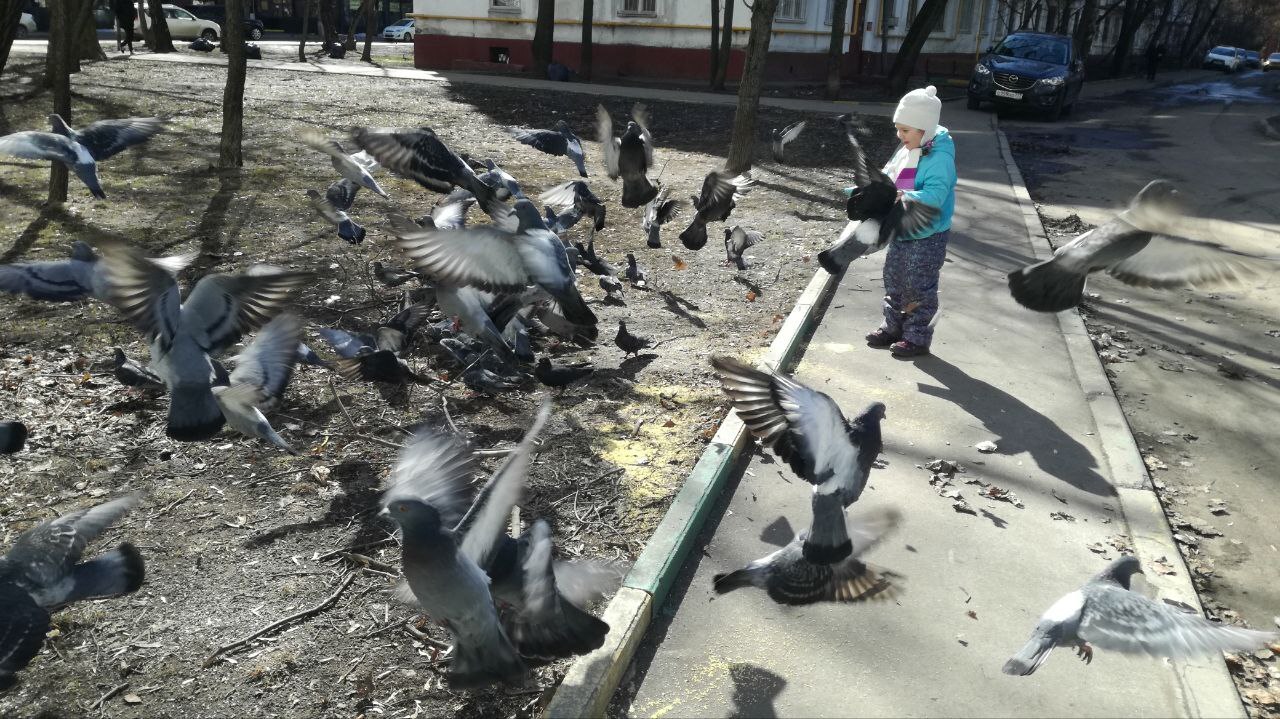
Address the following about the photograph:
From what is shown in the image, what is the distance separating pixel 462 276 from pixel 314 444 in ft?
4.25

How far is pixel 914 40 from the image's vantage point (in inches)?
818

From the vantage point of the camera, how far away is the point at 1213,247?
3373 millimetres

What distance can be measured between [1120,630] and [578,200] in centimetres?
500

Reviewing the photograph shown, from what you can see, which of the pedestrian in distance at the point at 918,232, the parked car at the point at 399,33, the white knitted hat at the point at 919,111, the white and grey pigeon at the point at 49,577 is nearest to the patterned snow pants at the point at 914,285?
the pedestrian in distance at the point at 918,232

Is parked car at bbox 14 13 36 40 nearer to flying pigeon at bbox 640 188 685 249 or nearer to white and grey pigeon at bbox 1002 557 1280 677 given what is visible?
flying pigeon at bbox 640 188 685 249

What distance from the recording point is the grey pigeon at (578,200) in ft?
21.9

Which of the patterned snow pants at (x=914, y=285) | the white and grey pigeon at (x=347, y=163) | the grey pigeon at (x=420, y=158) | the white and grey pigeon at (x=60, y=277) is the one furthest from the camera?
the white and grey pigeon at (x=347, y=163)

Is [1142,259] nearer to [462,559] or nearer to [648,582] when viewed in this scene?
[648,582]

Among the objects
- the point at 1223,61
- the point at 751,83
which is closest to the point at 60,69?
the point at 751,83

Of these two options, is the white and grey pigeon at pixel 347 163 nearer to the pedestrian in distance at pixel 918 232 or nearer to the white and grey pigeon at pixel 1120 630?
the pedestrian in distance at pixel 918 232

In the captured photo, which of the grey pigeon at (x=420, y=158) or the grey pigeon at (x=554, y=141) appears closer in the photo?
the grey pigeon at (x=420, y=158)

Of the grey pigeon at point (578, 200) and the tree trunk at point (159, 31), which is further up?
the tree trunk at point (159, 31)

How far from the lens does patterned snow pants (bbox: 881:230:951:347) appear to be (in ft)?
18.0

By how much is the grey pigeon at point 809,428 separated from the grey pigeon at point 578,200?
12.1 ft
